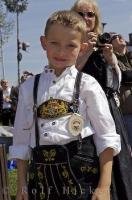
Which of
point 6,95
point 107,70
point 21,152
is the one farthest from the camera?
point 6,95

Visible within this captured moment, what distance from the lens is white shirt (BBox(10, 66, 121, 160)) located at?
258 cm

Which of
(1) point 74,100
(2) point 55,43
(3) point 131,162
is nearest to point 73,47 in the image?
(2) point 55,43

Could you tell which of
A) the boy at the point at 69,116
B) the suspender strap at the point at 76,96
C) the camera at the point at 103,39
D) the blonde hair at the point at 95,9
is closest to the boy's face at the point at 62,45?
the boy at the point at 69,116

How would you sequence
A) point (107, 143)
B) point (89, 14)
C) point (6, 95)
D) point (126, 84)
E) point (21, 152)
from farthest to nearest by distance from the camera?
point (6, 95)
point (126, 84)
point (89, 14)
point (21, 152)
point (107, 143)

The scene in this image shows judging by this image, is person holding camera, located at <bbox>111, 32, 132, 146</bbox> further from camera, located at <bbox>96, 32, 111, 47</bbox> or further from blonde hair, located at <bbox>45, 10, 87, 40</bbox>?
blonde hair, located at <bbox>45, 10, 87, 40</bbox>

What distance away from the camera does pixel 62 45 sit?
2.61m

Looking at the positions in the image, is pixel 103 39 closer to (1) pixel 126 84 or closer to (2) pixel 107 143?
(2) pixel 107 143

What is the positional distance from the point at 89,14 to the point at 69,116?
1.10m

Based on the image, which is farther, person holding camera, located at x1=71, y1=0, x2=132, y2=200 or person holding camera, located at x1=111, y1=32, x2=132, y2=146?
person holding camera, located at x1=111, y1=32, x2=132, y2=146

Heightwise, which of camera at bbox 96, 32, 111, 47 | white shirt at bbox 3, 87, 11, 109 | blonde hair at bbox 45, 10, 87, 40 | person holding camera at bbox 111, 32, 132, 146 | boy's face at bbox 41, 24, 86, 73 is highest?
blonde hair at bbox 45, 10, 87, 40

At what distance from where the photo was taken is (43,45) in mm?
2725

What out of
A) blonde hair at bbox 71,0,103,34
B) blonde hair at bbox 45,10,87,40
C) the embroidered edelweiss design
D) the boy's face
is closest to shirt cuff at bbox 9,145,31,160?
the embroidered edelweiss design

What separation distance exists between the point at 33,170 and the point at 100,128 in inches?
15.1

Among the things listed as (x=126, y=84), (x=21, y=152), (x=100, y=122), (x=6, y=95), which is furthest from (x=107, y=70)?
(x=6, y=95)
